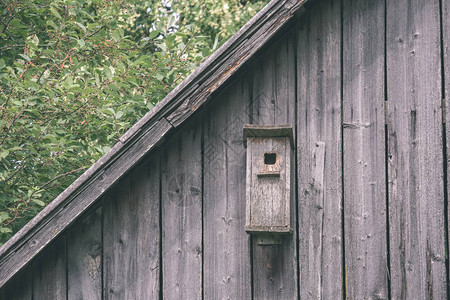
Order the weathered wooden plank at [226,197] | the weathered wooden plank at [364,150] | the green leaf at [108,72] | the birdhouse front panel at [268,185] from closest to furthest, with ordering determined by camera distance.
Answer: the birdhouse front panel at [268,185], the weathered wooden plank at [364,150], the weathered wooden plank at [226,197], the green leaf at [108,72]

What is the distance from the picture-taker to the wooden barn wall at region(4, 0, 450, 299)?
11.0 ft

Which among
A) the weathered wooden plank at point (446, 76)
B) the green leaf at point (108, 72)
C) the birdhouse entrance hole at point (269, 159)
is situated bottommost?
the birdhouse entrance hole at point (269, 159)

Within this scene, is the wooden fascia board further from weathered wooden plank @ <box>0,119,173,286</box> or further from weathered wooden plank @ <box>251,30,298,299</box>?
weathered wooden plank @ <box>251,30,298,299</box>

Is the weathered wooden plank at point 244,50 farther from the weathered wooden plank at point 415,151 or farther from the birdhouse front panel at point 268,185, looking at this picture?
the weathered wooden plank at point 415,151

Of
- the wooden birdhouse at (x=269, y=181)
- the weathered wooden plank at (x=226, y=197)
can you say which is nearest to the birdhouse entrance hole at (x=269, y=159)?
the wooden birdhouse at (x=269, y=181)

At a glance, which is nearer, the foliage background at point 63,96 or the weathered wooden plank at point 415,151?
the weathered wooden plank at point 415,151

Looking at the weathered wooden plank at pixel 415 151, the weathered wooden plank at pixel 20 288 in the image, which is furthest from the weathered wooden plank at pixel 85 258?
the weathered wooden plank at pixel 415 151

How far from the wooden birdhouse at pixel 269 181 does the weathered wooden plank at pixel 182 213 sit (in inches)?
15.7

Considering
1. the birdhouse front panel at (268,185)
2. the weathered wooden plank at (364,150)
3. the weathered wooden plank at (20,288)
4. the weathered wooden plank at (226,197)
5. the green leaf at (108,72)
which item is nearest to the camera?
the birdhouse front panel at (268,185)

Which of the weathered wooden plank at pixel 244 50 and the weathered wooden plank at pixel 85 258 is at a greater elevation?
the weathered wooden plank at pixel 244 50

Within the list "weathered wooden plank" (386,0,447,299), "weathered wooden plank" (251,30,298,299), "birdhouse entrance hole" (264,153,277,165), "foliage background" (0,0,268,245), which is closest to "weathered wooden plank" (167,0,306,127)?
"weathered wooden plank" (251,30,298,299)

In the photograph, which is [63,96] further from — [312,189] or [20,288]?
[312,189]

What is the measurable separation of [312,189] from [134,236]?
1125 millimetres

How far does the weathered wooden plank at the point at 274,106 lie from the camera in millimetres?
3402
